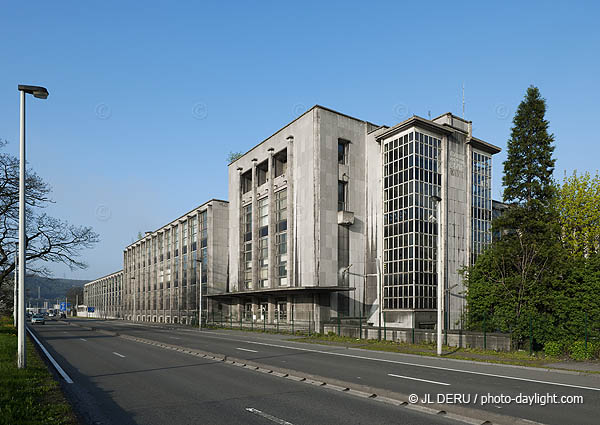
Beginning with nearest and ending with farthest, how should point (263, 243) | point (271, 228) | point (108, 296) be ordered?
point (271, 228)
point (263, 243)
point (108, 296)

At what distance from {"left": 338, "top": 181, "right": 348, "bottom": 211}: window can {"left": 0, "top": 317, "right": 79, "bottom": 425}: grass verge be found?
3335 centimetres

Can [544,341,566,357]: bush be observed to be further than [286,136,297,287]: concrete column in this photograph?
No

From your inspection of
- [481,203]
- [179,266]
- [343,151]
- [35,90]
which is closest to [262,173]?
[343,151]

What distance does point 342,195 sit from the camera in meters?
45.9

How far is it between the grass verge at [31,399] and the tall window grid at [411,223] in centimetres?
3142

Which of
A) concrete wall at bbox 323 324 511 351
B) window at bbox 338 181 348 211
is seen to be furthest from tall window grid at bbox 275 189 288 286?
concrete wall at bbox 323 324 511 351

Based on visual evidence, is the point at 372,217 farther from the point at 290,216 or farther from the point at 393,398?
the point at 393,398

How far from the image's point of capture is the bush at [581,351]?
1988cm

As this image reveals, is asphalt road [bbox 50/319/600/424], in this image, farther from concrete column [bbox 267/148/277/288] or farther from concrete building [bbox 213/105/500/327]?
concrete column [bbox 267/148/277/288]

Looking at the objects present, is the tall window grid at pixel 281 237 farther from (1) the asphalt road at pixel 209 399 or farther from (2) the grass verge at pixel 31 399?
(2) the grass verge at pixel 31 399

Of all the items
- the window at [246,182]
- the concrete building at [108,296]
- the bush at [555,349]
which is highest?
the window at [246,182]

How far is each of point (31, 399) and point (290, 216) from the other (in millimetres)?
37686

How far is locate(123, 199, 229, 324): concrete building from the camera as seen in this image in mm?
67000

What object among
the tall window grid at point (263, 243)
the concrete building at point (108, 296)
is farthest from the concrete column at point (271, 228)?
the concrete building at point (108, 296)
